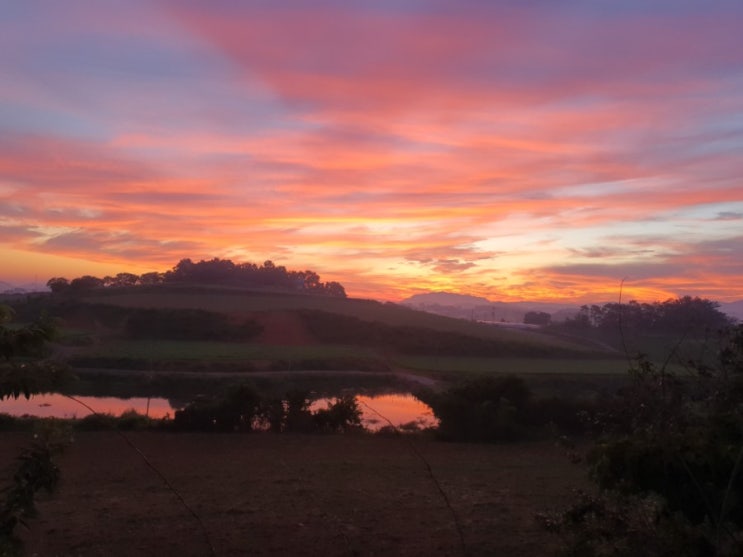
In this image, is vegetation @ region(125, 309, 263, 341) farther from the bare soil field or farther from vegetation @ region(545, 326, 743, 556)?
vegetation @ region(545, 326, 743, 556)

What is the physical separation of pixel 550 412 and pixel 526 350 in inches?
1194

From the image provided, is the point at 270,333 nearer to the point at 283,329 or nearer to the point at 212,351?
the point at 283,329

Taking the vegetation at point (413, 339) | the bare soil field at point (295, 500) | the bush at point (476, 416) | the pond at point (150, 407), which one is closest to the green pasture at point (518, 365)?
the vegetation at point (413, 339)

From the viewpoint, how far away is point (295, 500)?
34.6ft

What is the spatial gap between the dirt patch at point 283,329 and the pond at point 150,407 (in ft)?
66.6

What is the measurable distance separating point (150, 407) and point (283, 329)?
85.4 feet

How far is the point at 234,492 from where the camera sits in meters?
11.2

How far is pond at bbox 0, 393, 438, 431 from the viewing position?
2316 cm

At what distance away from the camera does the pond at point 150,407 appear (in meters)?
23.2

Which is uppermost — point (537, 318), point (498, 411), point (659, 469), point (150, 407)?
point (537, 318)

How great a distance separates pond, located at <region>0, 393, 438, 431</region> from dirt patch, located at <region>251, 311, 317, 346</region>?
2031cm

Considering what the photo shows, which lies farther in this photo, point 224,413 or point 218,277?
point 218,277

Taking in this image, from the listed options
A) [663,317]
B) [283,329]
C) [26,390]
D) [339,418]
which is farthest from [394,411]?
[283,329]

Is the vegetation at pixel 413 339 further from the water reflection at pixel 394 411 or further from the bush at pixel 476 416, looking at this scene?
the bush at pixel 476 416
